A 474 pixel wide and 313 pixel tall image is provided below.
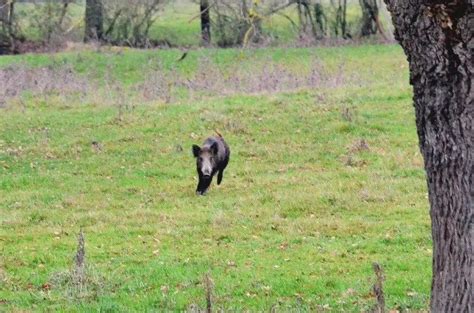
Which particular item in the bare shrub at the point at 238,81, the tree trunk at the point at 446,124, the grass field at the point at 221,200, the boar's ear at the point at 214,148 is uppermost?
the tree trunk at the point at 446,124

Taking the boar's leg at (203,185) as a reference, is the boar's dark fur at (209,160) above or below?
above

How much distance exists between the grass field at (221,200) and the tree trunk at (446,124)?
9.04 ft

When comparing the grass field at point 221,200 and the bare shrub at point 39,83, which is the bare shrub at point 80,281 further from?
the bare shrub at point 39,83

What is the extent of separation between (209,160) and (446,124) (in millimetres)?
9428

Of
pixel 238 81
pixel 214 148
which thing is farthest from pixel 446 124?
pixel 238 81

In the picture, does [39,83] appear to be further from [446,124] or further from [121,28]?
[446,124]

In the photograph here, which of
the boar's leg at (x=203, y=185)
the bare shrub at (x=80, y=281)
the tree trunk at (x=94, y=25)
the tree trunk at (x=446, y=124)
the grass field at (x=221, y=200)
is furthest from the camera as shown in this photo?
the tree trunk at (x=94, y=25)

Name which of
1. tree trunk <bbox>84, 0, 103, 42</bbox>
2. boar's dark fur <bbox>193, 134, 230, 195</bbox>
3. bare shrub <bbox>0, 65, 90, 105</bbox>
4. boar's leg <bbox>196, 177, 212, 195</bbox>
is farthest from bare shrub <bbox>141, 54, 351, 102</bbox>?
tree trunk <bbox>84, 0, 103, 42</bbox>

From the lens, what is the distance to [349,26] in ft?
135

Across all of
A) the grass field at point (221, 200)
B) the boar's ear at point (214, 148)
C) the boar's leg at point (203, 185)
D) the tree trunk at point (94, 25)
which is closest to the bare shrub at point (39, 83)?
the grass field at point (221, 200)

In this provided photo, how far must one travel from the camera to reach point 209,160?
14812 mm

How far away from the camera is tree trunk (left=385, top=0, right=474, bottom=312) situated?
17.4 feet

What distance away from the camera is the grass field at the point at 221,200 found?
9352 mm

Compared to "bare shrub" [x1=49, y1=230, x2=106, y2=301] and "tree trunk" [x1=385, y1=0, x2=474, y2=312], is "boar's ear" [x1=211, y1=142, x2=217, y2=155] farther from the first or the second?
"tree trunk" [x1=385, y1=0, x2=474, y2=312]
